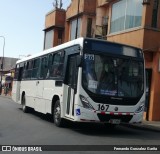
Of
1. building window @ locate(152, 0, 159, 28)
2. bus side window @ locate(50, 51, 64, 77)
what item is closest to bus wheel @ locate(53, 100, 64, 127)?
bus side window @ locate(50, 51, 64, 77)

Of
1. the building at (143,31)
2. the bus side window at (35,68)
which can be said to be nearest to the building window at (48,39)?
the building at (143,31)

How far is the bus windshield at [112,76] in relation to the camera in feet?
47.8

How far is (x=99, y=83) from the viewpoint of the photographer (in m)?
14.6

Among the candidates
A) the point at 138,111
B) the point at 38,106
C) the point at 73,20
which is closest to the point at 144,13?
the point at 38,106

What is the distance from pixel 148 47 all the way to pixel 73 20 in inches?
682

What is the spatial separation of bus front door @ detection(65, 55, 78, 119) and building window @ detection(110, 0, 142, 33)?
881 centimetres

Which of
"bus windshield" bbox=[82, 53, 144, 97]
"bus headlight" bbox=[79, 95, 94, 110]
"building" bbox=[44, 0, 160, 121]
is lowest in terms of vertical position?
"bus headlight" bbox=[79, 95, 94, 110]

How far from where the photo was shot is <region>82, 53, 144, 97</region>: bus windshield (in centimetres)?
1458

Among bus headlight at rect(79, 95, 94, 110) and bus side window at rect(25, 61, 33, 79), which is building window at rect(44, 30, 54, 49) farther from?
bus headlight at rect(79, 95, 94, 110)

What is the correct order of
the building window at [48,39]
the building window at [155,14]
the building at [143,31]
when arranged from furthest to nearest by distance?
the building window at [48,39], the building window at [155,14], the building at [143,31]

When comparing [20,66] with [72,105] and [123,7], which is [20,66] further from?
[72,105]

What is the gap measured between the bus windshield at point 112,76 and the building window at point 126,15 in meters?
8.68

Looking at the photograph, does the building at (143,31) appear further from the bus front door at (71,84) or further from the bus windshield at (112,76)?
the bus front door at (71,84)

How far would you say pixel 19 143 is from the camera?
1163 centimetres
